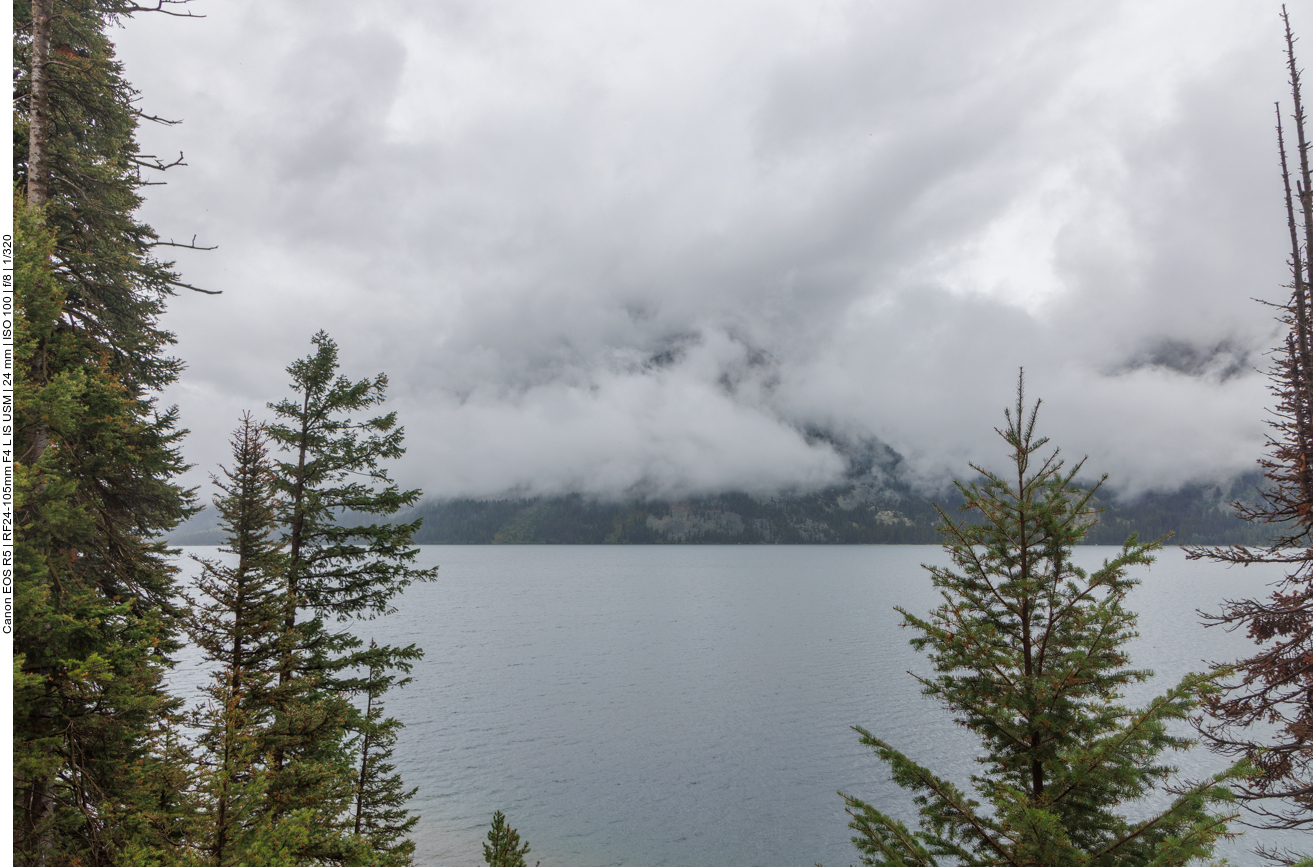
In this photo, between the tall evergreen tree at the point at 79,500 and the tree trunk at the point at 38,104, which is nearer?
the tall evergreen tree at the point at 79,500

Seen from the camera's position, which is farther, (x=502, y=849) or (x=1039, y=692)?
(x=502, y=849)

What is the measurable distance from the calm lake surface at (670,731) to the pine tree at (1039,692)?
237 centimetres

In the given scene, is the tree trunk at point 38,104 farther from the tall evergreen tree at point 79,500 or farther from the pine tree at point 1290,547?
the pine tree at point 1290,547

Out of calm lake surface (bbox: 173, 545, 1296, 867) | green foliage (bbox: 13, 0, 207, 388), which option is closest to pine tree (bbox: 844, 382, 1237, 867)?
calm lake surface (bbox: 173, 545, 1296, 867)

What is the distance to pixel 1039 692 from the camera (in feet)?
23.9

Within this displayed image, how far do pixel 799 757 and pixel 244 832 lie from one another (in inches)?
1714

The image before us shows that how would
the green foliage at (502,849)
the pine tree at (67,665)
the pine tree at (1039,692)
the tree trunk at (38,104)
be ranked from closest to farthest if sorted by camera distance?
the pine tree at (1039,692), the pine tree at (67,665), the tree trunk at (38,104), the green foliage at (502,849)

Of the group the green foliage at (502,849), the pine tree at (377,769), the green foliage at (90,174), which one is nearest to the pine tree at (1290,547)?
the green foliage at (502,849)

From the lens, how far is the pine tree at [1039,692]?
21.9ft

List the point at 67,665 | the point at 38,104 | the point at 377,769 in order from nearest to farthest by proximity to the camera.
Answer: the point at 67,665 < the point at 38,104 < the point at 377,769

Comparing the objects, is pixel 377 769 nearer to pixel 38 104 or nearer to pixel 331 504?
pixel 331 504

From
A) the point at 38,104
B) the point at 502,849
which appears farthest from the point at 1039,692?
the point at 38,104

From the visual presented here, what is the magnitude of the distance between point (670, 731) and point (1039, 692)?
4789 centimetres

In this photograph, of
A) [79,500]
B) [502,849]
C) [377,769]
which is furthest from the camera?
[377,769]
